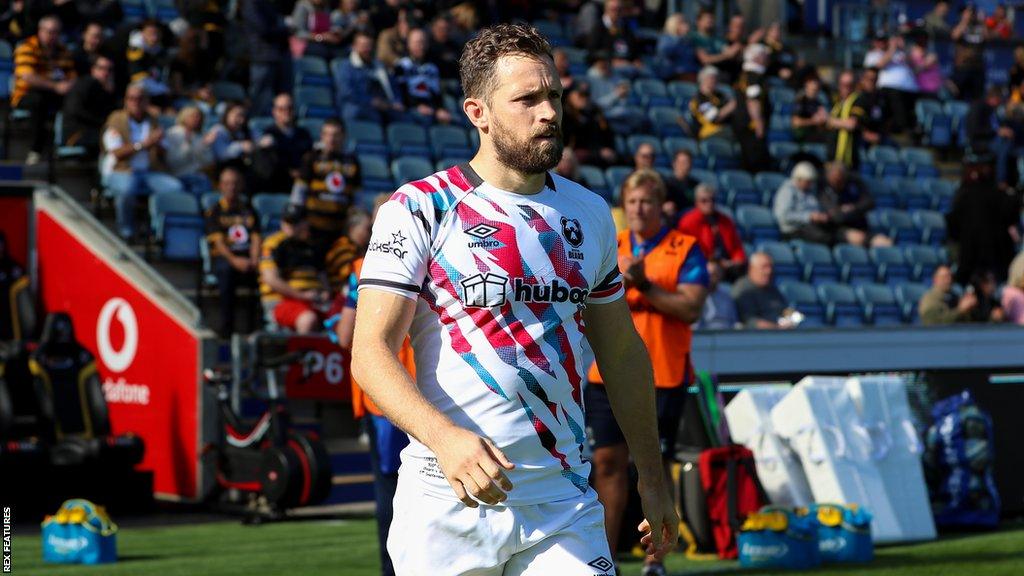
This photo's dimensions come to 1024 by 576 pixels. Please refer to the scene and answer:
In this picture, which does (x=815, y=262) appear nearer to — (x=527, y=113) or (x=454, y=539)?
(x=527, y=113)

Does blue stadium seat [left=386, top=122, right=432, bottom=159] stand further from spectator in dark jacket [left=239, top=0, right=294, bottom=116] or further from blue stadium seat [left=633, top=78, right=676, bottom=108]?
blue stadium seat [left=633, top=78, right=676, bottom=108]

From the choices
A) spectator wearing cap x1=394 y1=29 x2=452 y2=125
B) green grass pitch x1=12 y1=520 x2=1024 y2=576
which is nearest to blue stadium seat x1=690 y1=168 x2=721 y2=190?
spectator wearing cap x1=394 y1=29 x2=452 y2=125

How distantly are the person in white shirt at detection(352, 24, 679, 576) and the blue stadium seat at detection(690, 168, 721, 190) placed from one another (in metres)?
14.1

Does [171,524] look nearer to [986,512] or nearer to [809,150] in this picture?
[986,512]

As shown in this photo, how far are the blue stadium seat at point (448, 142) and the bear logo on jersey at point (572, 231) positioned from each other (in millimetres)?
12750

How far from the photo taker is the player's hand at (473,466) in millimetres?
3307

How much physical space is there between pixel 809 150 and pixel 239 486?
10415 mm

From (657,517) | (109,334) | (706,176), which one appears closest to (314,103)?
(109,334)

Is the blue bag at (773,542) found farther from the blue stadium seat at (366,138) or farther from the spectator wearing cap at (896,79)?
the spectator wearing cap at (896,79)

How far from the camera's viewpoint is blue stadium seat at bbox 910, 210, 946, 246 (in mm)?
19969

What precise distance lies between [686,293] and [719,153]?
1144 centimetres

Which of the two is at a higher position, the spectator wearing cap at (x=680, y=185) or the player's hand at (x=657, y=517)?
the player's hand at (x=657, y=517)

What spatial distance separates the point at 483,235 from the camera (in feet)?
12.3

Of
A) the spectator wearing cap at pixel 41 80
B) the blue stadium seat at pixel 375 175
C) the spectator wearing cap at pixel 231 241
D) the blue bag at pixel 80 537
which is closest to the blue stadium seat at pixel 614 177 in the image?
the blue stadium seat at pixel 375 175
